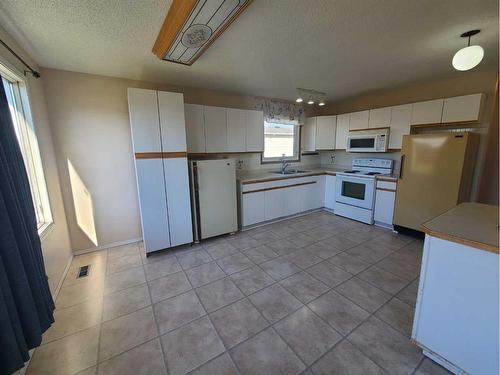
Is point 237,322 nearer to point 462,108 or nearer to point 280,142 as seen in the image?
point 280,142

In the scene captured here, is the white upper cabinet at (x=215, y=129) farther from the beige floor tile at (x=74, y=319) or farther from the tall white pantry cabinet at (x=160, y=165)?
the beige floor tile at (x=74, y=319)

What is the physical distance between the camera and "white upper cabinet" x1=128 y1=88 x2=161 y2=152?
2.44 meters

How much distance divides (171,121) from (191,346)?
235cm

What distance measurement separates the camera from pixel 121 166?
9.57 feet

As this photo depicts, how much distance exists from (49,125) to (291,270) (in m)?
3.33

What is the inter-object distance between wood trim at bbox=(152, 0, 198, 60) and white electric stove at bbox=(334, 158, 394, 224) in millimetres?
3357

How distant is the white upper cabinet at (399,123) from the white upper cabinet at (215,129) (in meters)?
2.79

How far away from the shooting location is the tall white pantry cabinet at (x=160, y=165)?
2.49m

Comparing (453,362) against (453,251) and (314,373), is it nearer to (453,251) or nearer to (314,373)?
(453,251)

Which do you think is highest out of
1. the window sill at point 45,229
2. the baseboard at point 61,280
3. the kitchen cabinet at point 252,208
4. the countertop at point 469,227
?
the countertop at point 469,227

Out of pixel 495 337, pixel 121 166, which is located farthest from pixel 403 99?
pixel 121 166

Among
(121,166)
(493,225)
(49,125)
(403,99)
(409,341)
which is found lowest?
(409,341)

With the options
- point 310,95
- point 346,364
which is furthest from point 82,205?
point 310,95

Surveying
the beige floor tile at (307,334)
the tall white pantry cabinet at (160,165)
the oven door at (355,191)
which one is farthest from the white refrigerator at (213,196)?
the oven door at (355,191)
